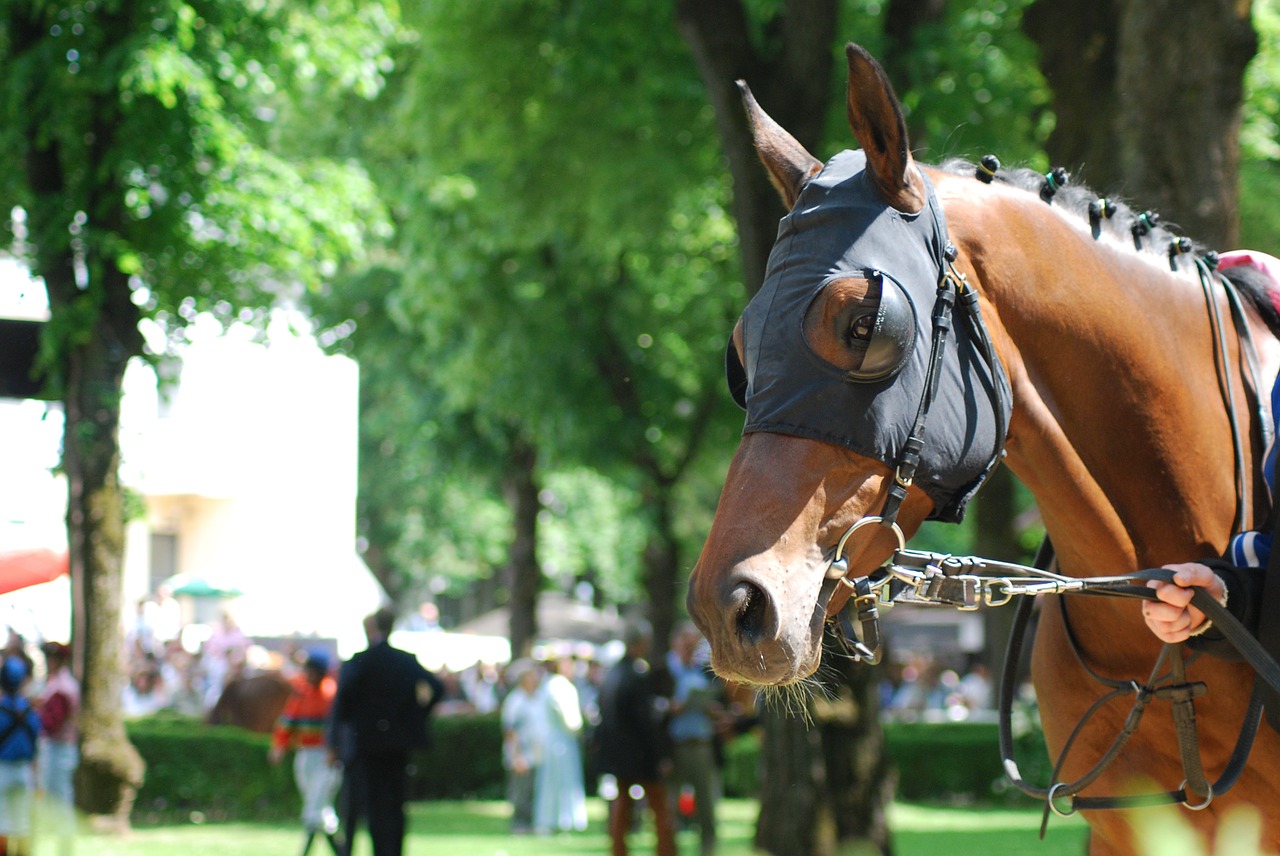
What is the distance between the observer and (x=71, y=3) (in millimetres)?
12914

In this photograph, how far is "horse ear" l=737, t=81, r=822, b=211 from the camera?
3.06 meters

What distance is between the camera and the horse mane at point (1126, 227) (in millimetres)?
3254

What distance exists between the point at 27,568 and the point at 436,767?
1516cm

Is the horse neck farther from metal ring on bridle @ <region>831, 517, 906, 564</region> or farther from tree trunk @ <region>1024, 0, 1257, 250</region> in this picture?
tree trunk @ <region>1024, 0, 1257, 250</region>

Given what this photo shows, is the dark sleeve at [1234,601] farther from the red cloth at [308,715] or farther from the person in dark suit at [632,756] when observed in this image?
the red cloth at [308,715]

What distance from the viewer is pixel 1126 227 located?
3.41m

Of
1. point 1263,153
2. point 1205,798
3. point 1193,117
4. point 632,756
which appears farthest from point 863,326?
point 1263,153

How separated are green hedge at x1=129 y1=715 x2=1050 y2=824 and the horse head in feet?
53.5

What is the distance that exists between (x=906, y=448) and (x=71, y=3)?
40.5ft

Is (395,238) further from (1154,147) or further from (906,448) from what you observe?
(906,448)

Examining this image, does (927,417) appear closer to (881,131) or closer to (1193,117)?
(881,131)

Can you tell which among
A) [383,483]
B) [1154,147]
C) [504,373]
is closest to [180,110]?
[504,373]

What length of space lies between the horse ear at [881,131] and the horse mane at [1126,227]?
0.40 m

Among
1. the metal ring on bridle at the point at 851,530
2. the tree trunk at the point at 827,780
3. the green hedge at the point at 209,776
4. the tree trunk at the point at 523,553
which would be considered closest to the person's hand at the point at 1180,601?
the metal ring on bridle at the point at 851,530
